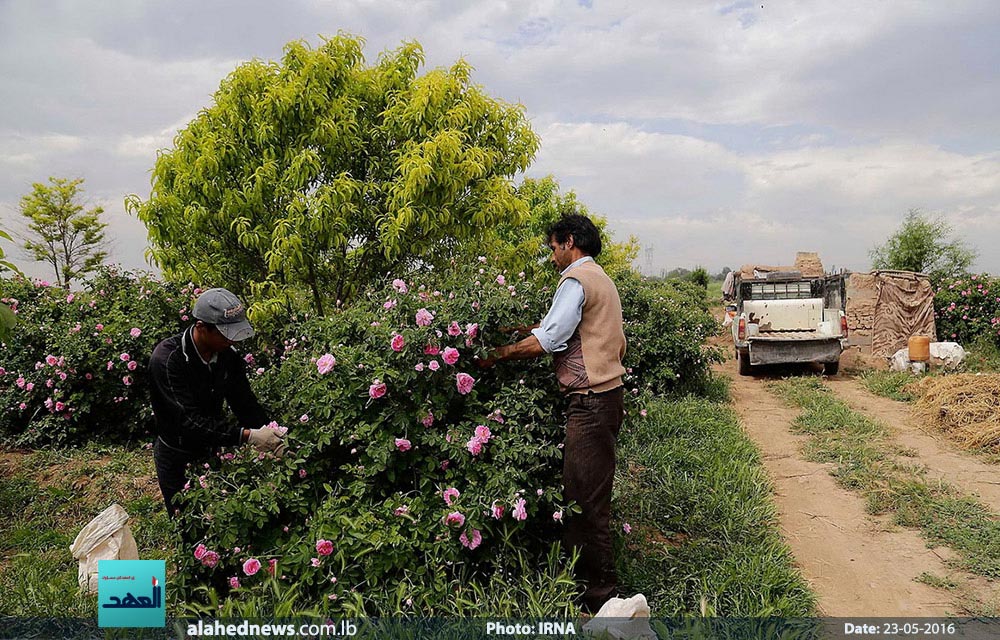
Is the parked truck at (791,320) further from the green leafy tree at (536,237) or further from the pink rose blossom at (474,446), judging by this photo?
the pink rose blossom at (474,446)

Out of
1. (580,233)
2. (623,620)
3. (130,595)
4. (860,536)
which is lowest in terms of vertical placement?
(860,536)

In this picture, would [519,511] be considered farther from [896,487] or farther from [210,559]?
[896,487]

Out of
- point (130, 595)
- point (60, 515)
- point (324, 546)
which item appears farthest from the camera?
point (60, 515)

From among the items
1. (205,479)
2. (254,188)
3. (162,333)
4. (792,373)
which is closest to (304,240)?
(254,188)

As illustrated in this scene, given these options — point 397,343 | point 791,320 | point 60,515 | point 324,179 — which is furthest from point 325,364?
point 791,320

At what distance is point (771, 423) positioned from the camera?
26.6ft

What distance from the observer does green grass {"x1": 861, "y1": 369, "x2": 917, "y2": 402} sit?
30.6 ft

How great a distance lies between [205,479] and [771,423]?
266 inches

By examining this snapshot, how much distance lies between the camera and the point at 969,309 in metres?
13.1

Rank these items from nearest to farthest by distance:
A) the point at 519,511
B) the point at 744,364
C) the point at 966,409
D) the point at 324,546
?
the point at 324,546 → the point at 519,511 → the point at 966,409 → the point at 744,364

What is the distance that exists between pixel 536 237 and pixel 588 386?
19.7 ft

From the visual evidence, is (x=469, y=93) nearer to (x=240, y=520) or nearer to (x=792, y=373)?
(x=240, y=520)

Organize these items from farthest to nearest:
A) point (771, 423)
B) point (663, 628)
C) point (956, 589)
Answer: point (771, 423)
point (956, 589)
point (663, 628)

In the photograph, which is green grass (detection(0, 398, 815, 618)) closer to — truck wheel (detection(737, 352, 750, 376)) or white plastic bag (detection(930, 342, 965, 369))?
truck wheel (detection(737, 352, 750, 376))
